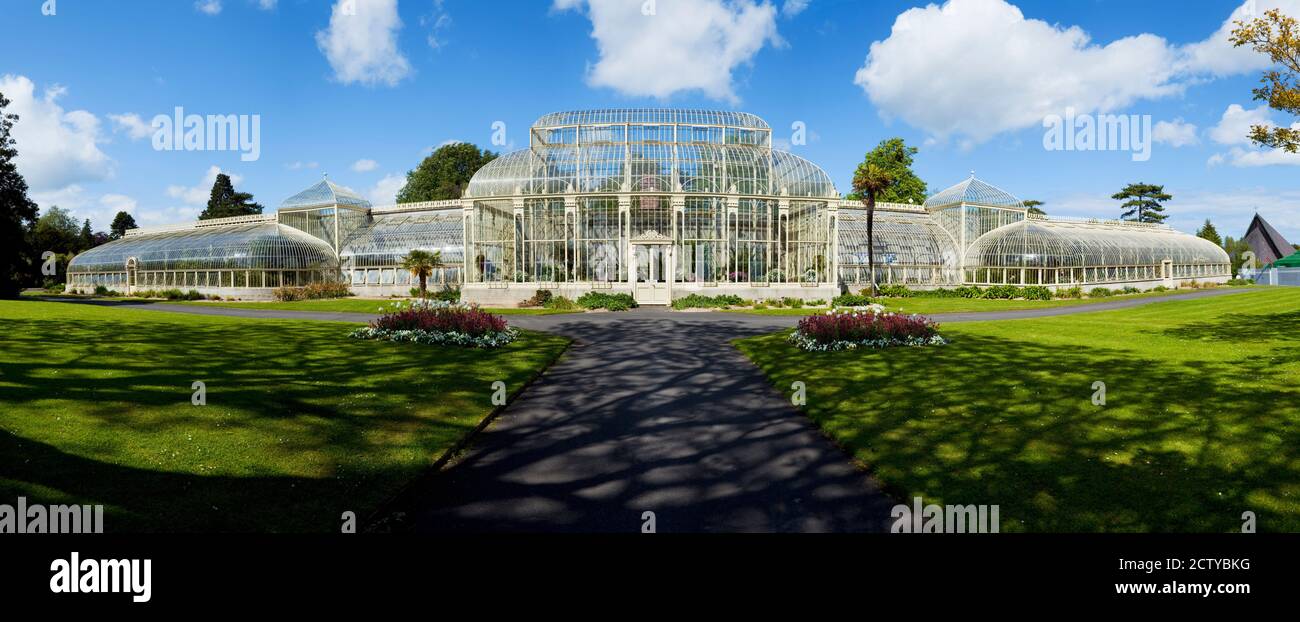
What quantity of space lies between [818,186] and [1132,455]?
3906 centimetres

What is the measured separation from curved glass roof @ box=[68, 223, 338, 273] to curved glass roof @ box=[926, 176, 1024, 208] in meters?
57.8

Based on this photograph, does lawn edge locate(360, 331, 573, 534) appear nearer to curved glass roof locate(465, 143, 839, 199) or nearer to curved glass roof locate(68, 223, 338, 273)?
curved glass roof locate(465, 143, 839, 199)

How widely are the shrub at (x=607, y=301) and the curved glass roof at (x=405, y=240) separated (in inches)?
785

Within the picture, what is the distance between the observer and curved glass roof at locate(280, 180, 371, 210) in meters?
59.4

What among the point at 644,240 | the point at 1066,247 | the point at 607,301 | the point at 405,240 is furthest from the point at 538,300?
the point at 1066,247

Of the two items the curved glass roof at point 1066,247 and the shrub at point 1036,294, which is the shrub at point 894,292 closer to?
the shrub at point 1036,294

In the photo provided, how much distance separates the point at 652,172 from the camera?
42188 millimetres

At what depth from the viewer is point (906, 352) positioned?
56.4ft

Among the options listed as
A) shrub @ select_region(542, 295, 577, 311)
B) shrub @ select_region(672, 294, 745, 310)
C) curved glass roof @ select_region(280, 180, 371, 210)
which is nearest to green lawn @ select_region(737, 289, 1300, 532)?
shrub @ select_region(672, 294, 745, 310)

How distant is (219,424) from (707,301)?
31056 mm

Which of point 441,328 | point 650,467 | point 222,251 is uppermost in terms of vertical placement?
point 222,251

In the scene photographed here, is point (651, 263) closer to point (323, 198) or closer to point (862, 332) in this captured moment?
point (862, 332)
